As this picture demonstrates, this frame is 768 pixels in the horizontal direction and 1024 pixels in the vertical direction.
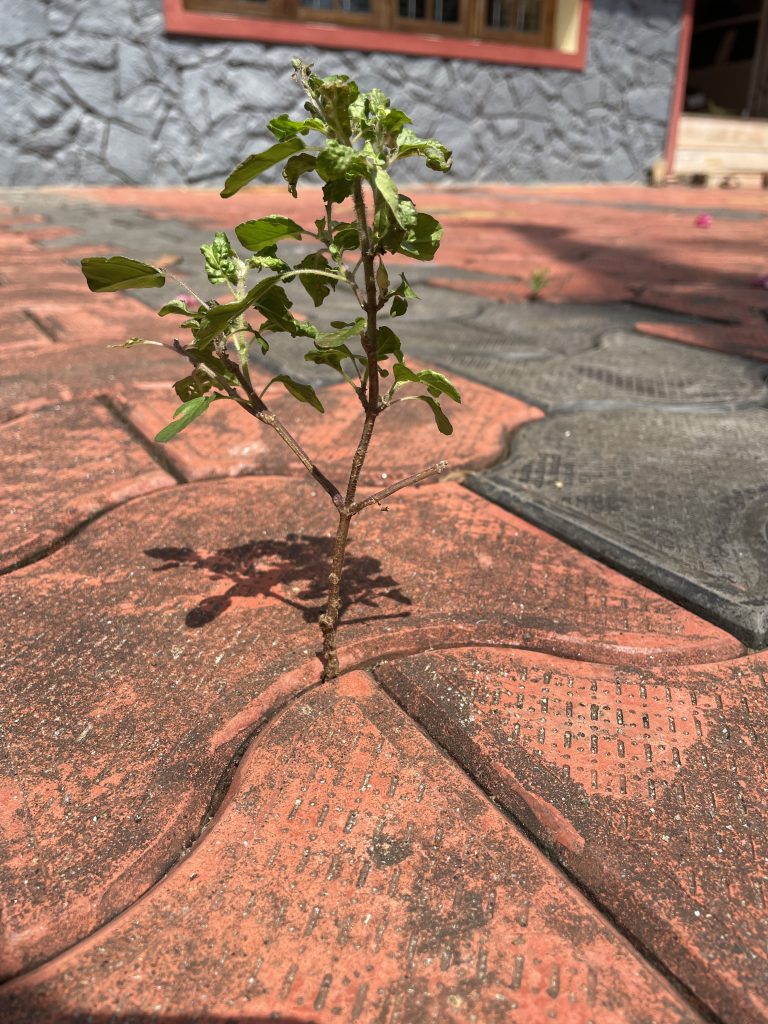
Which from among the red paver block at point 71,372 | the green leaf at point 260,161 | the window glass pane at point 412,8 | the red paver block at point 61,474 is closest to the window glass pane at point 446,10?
the window glass pane at point 412,8

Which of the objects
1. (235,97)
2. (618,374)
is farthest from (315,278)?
(235,97)

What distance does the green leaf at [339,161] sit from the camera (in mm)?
580

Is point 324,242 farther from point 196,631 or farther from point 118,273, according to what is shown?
point 196,631

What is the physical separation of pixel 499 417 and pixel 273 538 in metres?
0.62

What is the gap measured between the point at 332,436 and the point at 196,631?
2.05 feet

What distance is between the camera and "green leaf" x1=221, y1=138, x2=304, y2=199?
0.60 m

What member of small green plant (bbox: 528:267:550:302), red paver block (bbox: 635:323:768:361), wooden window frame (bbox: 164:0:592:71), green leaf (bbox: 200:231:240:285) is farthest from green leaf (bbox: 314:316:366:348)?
wooden window frame (bbox: 164:0:592:71)

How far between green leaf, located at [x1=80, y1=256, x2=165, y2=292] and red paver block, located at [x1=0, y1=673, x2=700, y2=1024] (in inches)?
16.7

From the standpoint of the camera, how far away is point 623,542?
1112 mm

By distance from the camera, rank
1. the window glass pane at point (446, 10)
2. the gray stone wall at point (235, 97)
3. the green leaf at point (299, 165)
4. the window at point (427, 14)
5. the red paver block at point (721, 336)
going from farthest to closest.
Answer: the window glass pane at point (446, 10)
the window at point (427, 14)
the gray stone wall at point (235, 97)
the red paver block at point (721, 336)
the green leaf at point (299, 165)

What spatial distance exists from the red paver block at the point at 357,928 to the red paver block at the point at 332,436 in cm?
66

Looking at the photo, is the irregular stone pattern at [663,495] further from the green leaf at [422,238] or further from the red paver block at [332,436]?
the green leaf at [422,238]

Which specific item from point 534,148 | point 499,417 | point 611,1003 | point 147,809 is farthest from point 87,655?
point 534,148

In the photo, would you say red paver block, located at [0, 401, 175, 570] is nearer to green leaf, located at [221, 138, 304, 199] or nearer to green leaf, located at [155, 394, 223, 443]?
green leaf, located at [155, 394, 223, 443]
